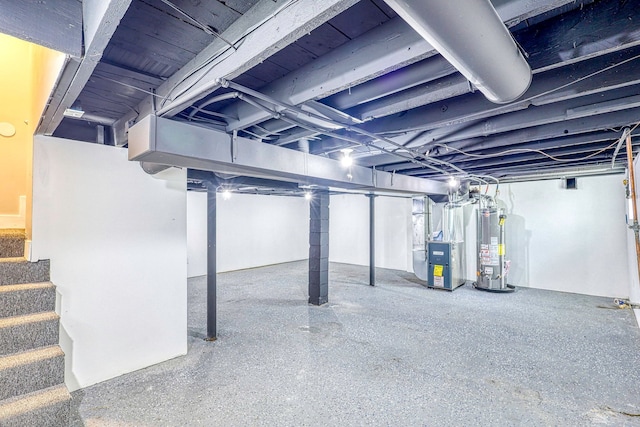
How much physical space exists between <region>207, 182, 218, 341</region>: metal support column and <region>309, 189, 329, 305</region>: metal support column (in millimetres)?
1587

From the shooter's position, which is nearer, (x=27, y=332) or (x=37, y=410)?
(x=37, y=410)

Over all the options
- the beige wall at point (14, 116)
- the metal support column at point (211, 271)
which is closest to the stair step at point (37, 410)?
the metal support column at point (211, 271)

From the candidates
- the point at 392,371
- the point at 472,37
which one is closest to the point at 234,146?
the point at 472,37

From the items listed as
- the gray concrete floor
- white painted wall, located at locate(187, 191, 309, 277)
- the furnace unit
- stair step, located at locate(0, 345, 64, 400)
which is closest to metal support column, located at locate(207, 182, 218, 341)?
the gray concrete floor

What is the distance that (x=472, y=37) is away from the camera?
75 cm

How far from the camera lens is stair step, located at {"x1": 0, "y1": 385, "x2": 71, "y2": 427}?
1460 millimetres

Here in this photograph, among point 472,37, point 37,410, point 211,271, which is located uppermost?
point 472,37

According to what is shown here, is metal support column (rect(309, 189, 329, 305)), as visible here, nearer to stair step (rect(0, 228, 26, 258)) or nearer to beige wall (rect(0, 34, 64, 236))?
stair step (rect(0, 228, 26, 258))

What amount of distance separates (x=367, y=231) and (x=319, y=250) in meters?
3.64

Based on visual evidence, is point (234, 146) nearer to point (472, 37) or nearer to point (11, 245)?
point (472, 37)

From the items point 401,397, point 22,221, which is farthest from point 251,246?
point 401,397

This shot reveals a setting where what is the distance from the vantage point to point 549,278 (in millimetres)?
5070

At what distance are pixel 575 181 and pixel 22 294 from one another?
269 inches

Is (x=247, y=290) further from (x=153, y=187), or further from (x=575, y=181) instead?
(x=575, y=181)
